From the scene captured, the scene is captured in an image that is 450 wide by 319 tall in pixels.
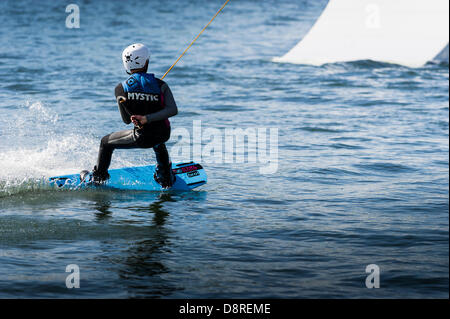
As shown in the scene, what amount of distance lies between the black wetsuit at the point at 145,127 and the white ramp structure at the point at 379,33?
16135mm

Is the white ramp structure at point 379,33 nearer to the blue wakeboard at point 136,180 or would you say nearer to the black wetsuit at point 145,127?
the blue wakeboard at point 136,180

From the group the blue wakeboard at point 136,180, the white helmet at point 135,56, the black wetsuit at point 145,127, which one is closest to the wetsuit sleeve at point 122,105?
the black wetsuit at point 145,127

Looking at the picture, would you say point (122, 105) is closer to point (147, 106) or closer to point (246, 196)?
point (147, 106)

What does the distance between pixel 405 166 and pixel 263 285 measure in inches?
228

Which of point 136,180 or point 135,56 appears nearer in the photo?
point 135,56

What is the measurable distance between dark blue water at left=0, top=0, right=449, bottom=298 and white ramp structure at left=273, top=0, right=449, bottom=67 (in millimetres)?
1343

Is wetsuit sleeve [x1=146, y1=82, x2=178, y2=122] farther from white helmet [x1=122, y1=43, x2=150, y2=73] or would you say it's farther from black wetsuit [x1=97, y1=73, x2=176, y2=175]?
white helmet [x1=122, y1=43, x2=150, y2=73]

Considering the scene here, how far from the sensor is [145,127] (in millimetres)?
8406

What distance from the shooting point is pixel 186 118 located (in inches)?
607

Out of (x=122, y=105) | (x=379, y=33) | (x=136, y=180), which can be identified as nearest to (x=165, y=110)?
(x=122, y=105)

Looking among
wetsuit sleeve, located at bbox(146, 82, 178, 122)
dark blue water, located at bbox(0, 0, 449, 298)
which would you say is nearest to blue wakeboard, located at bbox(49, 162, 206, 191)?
dark blue water, located at bbox(0, 0, 449, 298)

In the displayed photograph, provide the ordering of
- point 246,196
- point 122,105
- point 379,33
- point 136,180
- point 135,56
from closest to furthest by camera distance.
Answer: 1. point 135,56
2. point 122,105
3. point 246,196
4. point 136,180
5. point 379,33

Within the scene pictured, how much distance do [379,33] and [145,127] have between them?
17750 mm
